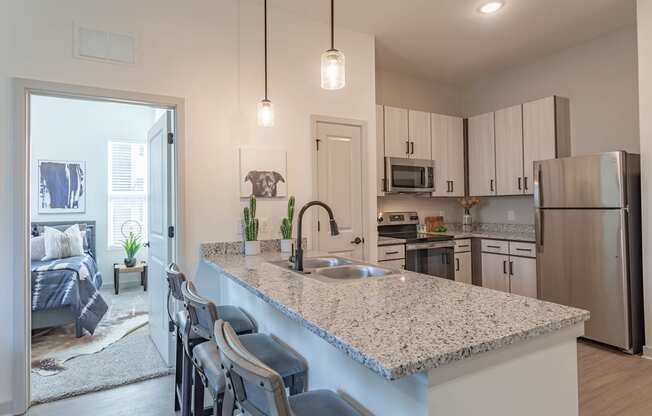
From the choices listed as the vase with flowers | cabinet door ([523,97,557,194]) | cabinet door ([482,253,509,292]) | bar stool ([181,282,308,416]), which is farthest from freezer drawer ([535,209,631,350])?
bar stool ([181,282,308,416])

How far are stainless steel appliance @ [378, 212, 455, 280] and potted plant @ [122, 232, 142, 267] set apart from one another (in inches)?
158

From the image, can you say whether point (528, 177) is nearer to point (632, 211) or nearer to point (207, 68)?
point (632, 211)

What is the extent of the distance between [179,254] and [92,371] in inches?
48.4

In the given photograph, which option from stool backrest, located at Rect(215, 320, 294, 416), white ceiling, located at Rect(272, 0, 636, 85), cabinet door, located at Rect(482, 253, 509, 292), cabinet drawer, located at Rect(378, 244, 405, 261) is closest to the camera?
stool backrest, located at Rect(215, 320, 294, 416)

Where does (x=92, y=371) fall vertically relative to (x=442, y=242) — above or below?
below

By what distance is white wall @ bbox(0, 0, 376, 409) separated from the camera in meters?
2.40

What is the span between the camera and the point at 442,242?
4.27 meters

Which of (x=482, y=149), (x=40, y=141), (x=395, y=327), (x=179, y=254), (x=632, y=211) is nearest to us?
(x=395, y=327)

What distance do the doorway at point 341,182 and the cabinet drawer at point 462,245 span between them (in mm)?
1378

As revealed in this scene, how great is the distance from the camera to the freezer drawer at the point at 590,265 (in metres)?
3.09

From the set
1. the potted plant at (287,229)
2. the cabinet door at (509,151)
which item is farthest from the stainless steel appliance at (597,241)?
the potted plant at (287,229)

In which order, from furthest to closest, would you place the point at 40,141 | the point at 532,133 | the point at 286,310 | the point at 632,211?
the point at 40,141 → the point at 532,133 → the point at 632,211 → the point at 286,310

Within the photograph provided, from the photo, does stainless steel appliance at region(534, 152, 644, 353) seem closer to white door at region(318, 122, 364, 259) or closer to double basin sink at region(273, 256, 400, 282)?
white door at region(318, 122, 364, 259)

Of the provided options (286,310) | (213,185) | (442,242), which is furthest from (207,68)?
(442,242)
